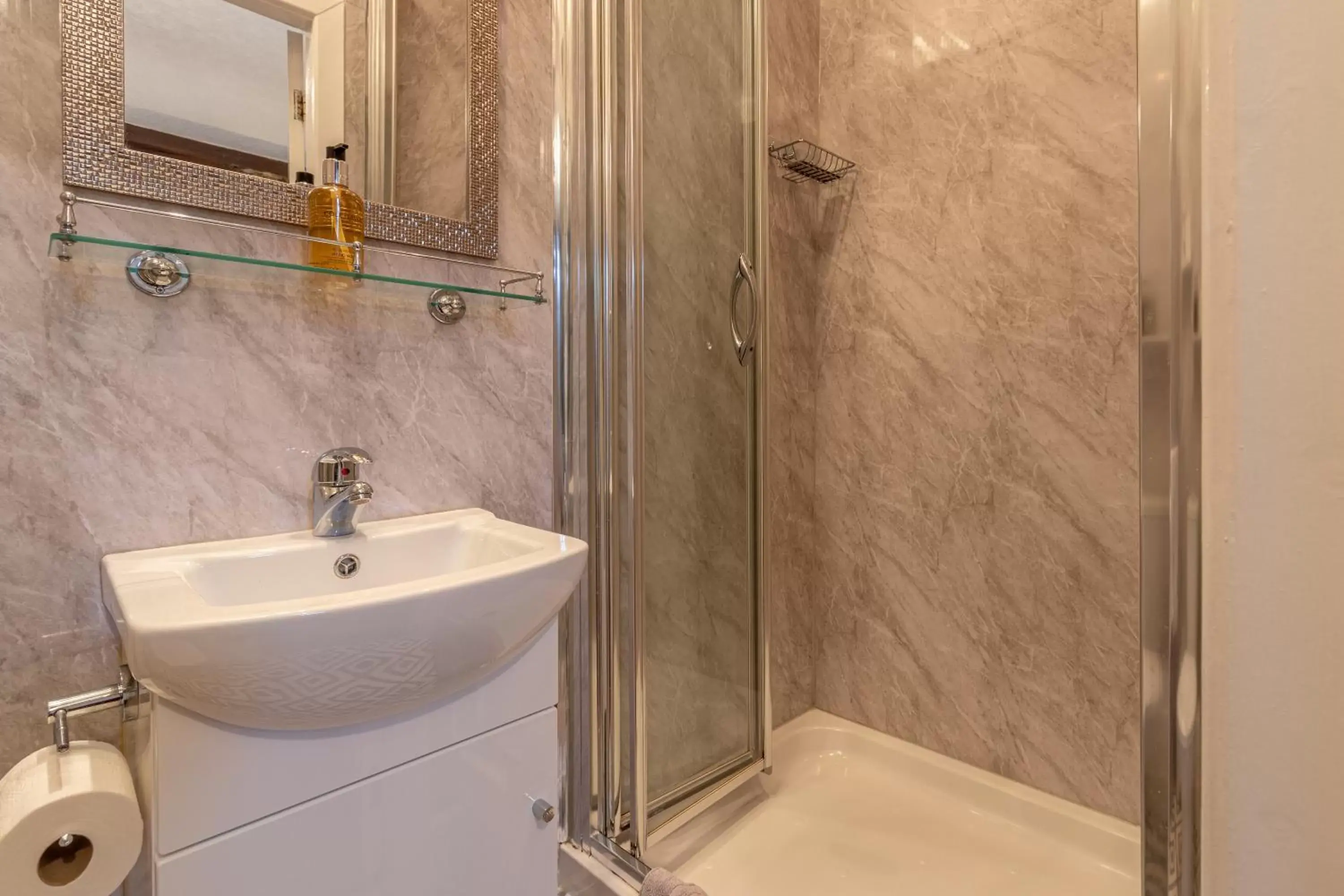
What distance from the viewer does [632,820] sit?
1180 mm

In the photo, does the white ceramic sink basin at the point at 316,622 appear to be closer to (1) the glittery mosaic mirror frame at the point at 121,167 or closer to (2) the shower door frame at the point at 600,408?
(2) the shower door frame at the point at 600,408

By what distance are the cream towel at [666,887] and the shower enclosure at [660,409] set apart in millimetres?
130

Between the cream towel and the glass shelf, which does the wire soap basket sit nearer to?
the glass shelf

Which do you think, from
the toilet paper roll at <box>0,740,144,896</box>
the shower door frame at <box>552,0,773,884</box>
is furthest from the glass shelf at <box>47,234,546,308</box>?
the toilet paper roll at <box>0,740,144,896</box>

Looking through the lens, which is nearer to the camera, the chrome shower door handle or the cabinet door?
the cabinet door

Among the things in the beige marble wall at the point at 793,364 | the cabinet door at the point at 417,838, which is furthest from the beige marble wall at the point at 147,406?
the beige marble wall at the point at 793,364

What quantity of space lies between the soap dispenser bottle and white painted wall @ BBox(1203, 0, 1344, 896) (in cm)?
97

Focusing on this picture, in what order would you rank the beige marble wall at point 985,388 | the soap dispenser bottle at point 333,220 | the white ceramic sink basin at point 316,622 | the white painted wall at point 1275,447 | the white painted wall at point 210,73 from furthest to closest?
the beige marble wall at point 985,388 < the soap dispenser bottle at point 333,220 < the white painted wall at point 210,73 < the white ceramic sink basin at point 316,622 < the white painted wall at point 1275,447

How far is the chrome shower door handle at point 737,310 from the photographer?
55.6 inches

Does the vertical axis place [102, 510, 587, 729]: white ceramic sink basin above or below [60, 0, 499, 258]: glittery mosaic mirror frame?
below

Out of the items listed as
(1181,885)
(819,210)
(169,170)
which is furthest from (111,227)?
(819,210)

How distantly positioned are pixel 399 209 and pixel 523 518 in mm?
574

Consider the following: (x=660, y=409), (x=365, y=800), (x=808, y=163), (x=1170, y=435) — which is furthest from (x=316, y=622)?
(x=808, y=163)

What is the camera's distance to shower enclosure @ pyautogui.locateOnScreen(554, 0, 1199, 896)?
1.19 m
